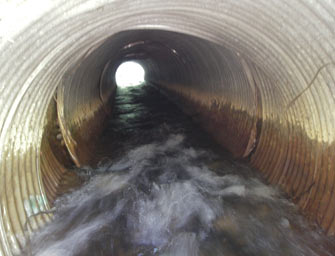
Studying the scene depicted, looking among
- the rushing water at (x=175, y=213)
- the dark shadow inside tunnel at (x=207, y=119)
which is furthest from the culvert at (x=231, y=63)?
the rushing water at (x=175, y=213)

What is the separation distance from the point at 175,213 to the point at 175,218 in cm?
13

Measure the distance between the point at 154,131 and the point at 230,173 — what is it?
4267 mm

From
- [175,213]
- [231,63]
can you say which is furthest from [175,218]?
[231,63]

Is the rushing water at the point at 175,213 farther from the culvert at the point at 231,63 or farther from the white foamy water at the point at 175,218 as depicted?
the culvert at the point at 231,63

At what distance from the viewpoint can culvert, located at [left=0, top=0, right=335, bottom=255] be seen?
121 inches

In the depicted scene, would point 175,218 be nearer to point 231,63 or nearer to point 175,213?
point 175,213

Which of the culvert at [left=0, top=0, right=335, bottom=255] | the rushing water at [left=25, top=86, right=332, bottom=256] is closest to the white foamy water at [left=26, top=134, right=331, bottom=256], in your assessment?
the rushing water at [left=25, top=86, right=332, bottom=256]

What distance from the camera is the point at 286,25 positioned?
149 inches

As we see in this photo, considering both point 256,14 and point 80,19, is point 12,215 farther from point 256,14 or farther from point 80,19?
point 256,14

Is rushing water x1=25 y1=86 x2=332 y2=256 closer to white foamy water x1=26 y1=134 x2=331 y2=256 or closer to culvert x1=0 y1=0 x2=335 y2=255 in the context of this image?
white foamy water x1=26 y1=134 x2=331 y2=256

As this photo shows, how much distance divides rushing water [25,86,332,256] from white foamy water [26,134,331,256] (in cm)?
1

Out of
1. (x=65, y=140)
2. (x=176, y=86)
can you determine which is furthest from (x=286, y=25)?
(x=176, y=86)

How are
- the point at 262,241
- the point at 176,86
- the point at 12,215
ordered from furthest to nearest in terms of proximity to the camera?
the point at 176,86, the point at 262,241, the point at 12,215

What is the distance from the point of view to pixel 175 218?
4.87m
